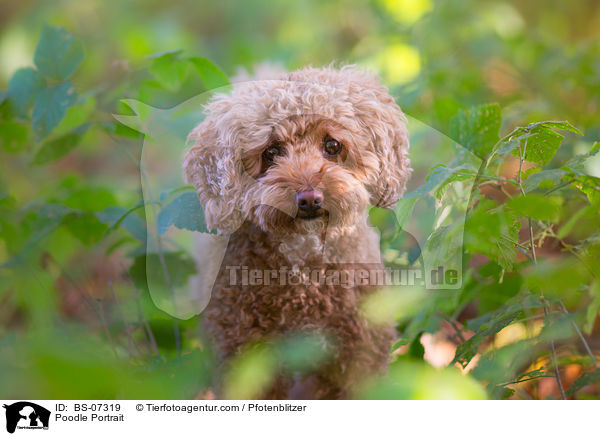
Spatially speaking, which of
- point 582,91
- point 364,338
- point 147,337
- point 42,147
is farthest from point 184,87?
point 582,91

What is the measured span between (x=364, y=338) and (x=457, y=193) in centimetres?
32

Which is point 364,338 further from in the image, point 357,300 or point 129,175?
point 129,175

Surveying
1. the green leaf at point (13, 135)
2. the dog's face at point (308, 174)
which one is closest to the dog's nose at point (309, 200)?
the dog's face at point (308, 174)

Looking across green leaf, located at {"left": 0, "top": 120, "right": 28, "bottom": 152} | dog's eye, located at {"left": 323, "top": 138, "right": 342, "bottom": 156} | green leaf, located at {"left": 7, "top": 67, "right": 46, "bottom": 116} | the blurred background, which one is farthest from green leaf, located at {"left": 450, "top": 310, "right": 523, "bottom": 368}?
green leaf, located at {"left": 0, "top": 120, "right": 28, "bottom": 152}

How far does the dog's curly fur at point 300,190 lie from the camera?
0.85m

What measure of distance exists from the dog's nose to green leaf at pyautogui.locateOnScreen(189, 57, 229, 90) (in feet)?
1.21

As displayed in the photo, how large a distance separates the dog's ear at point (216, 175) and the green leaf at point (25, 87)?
48 centimetres

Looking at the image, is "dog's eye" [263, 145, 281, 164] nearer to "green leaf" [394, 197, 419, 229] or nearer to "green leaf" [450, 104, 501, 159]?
"green leaf" [394, 197, 419, 229]

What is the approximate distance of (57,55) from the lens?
1.14m

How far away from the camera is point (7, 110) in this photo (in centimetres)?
123

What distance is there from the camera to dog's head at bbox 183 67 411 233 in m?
0.84

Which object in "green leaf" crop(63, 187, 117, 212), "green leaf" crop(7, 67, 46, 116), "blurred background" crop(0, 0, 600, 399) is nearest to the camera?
"blurred background" crop(0, 0, 600, 399)
